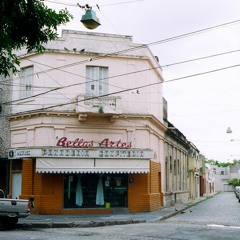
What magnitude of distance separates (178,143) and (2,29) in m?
30.6

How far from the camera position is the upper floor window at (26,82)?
934 inches

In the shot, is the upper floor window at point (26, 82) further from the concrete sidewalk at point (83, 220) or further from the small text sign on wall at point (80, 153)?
the concrete sidewalk at point (83, 220)

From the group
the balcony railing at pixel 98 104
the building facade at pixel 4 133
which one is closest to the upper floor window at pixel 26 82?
the building facade at pixel 4 133

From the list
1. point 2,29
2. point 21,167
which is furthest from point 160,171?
point 2,29

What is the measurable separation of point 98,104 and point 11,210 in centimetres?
→ 812

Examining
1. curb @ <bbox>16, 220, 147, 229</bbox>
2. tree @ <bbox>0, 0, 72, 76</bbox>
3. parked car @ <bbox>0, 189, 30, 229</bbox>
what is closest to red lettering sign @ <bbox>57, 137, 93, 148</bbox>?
curb @ <bbox>16, 220, 147, 229</bbox>

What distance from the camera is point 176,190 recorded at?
1361 inches

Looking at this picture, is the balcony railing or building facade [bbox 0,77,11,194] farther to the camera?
building facade [bbox 0,77,11,194]

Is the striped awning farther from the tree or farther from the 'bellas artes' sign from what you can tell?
the tree

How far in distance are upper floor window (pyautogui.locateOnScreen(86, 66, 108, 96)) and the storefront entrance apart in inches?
184

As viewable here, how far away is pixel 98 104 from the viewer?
74.1 ft

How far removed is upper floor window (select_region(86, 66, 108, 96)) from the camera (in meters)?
23.6

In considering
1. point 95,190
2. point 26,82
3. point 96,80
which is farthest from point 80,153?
point 26,82

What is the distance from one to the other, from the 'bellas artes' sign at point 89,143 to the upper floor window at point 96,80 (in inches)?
106
